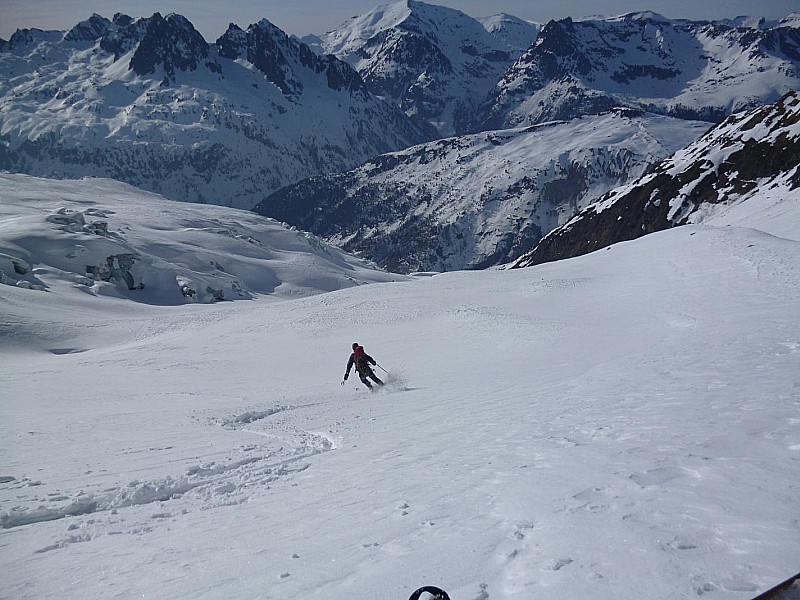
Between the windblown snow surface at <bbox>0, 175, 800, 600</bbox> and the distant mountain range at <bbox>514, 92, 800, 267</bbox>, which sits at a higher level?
the distant mountain range at <bbox>514, 92, 800, 267</bbox>

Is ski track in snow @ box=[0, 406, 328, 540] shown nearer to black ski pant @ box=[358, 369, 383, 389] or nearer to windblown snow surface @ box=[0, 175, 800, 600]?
windblown snow surface @ box=[0, 175, 800, 600]

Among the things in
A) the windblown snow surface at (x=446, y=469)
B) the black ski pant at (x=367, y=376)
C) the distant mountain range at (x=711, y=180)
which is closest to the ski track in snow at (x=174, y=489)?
the windblown snow surface at (x=446, y=469)

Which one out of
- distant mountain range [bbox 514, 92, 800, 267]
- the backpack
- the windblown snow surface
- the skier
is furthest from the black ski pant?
distant mountain range [bbox 514, 92, 800, 267]

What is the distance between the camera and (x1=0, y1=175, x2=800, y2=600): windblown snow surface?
556 centimetres

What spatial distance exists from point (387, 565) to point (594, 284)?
32139 millimetres

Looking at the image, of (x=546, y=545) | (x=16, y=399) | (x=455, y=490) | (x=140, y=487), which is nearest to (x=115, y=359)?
(x=16, y=399)

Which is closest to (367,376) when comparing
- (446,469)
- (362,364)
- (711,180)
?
(362,364)

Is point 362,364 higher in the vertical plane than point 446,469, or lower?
lower

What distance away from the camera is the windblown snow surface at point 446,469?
18.2 ft

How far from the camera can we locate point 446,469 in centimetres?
880

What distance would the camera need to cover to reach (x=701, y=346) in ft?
50.7

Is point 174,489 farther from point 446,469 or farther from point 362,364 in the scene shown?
point 362,364

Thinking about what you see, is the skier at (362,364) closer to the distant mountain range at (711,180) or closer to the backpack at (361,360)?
the backpack at (361,360)

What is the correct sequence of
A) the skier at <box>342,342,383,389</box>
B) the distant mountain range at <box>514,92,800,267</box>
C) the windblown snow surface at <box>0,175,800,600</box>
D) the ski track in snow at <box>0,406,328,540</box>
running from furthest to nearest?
the distant mountain range at <box>514,92,800,267</box> < the skier at <box>342,342,383,389</box> < the ski track in snow at <box>0,406,328,540</box> < the windblown snow surface at <box>0,175,800,600</box>
